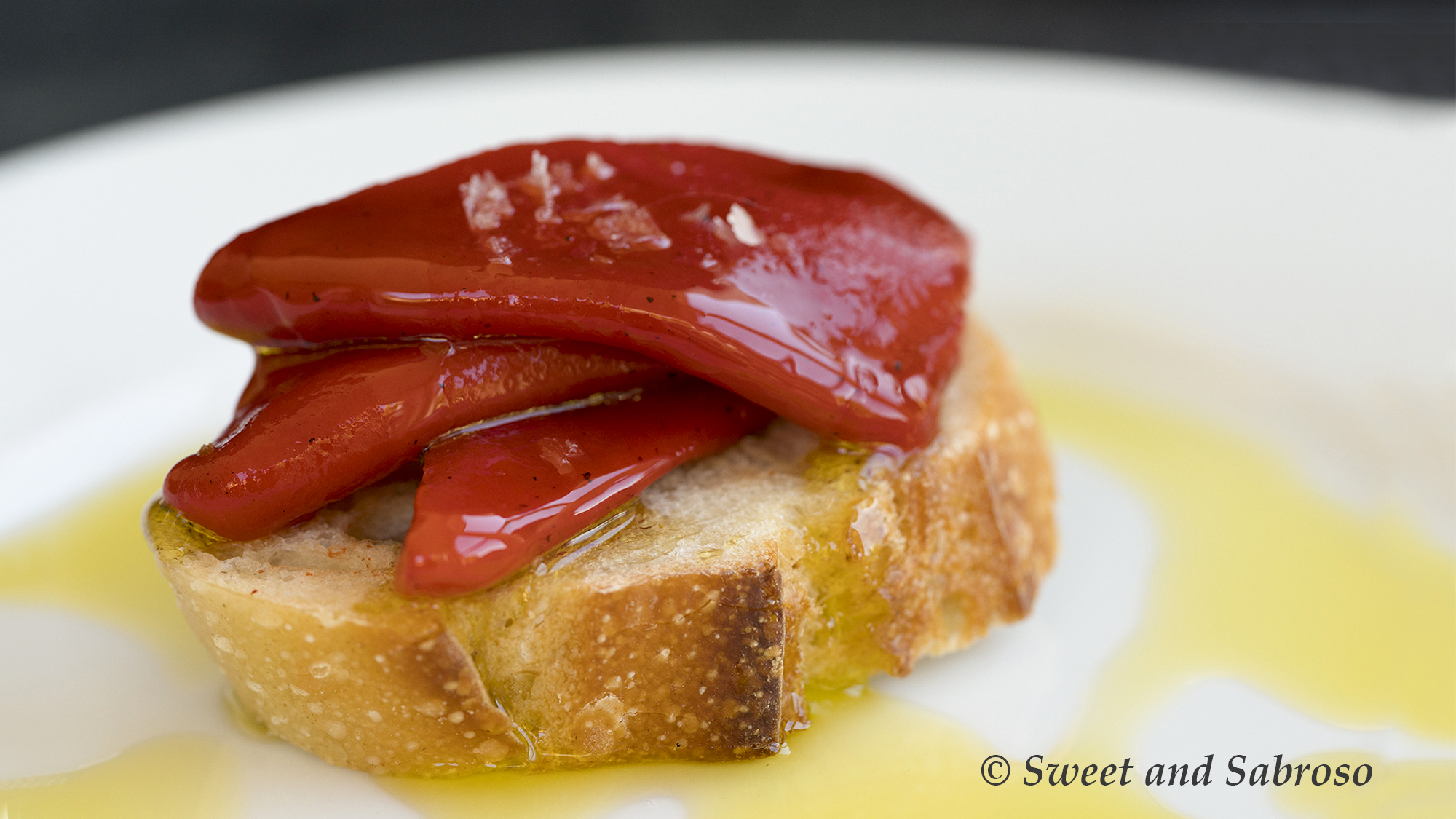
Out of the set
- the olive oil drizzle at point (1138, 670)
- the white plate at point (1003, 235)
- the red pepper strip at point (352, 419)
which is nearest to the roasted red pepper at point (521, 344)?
the red pepper strip at point (352, 419)

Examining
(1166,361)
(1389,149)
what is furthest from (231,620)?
(1389,149)

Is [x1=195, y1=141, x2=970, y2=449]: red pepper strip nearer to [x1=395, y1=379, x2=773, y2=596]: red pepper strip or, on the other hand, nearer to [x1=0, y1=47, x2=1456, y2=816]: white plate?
[x1=395, y1=379, x2=773, y2=596]: red pepper strip

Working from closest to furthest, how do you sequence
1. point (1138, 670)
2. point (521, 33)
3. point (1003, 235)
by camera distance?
1. point (1138, 670)
2. point (1003, 235)
3. point (521, 33)

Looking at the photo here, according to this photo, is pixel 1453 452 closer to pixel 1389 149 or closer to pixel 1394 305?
pixel 1394 305

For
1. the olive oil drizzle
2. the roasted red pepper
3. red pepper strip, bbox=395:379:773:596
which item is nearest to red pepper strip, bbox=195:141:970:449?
the roasted red pepper

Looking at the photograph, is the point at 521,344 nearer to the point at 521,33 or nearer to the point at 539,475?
the point at 539,475

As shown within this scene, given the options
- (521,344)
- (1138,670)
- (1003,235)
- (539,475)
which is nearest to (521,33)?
(1003,235)
